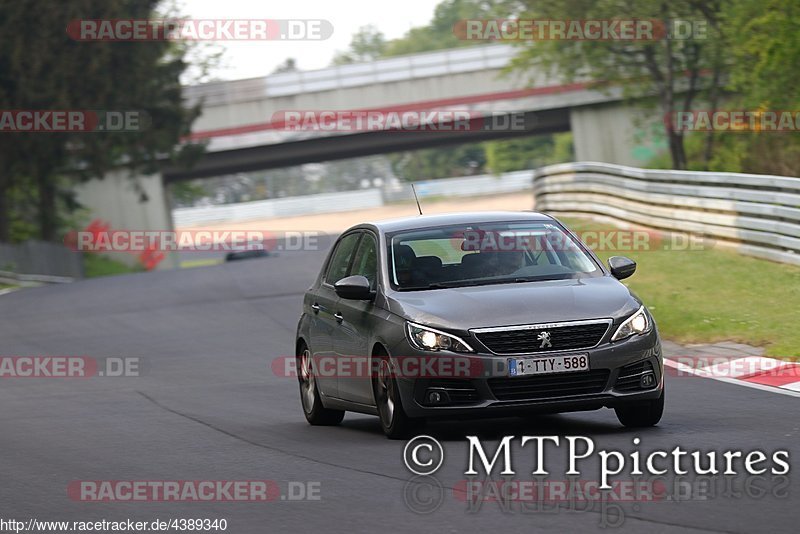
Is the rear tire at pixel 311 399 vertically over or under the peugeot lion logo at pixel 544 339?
under

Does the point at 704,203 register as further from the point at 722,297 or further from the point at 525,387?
the point at 525,387

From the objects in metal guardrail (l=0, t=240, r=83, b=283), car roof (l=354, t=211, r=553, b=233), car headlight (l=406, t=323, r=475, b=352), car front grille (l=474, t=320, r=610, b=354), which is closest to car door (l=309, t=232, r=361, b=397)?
car roof (l=354, t=211, r=553, b=233)

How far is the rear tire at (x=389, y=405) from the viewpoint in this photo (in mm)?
10102

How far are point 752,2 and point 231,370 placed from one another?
21328 millimetres

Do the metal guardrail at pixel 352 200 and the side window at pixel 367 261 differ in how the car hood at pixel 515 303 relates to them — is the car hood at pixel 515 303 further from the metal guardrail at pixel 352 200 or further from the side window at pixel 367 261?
the metal guardrail at pixel 352 200

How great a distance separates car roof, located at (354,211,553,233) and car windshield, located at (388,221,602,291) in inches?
2.6

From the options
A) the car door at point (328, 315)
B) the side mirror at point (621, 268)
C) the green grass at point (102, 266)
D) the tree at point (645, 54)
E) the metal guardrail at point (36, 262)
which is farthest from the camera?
the green grass at point (102, 266)

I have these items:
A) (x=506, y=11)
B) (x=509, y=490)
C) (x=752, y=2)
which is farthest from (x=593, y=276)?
(x=506, y=11)

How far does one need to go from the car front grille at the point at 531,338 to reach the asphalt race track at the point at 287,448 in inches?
24.1

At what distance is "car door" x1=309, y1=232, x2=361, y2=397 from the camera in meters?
11.6

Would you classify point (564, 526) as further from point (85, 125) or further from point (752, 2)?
point (85, 125)

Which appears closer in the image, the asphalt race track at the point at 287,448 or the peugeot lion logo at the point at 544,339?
the asphalt race track at the point at 287,448

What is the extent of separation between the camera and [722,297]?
60.4 feet

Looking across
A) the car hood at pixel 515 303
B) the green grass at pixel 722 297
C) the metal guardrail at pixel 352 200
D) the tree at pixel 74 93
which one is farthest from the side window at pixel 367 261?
the metal guardrail at pixel 352 200
